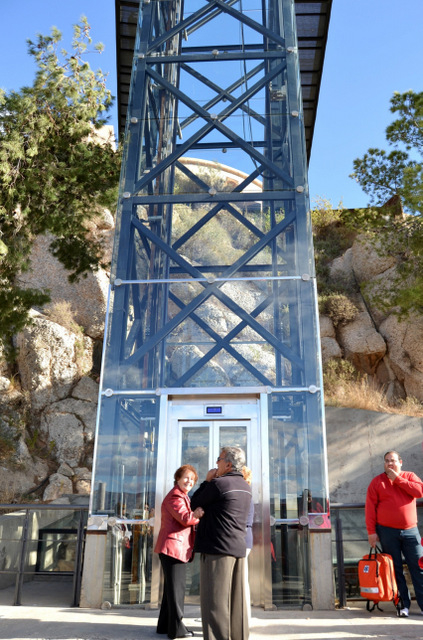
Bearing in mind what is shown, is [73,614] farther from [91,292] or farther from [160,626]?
[91,292]

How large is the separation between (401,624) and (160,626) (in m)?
2.22

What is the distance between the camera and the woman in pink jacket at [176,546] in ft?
16.5

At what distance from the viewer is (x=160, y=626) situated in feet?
17.3

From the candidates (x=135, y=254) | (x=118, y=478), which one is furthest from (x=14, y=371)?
(x=118, y=478)

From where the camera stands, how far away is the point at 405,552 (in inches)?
252

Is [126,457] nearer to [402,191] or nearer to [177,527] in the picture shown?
[177,527]

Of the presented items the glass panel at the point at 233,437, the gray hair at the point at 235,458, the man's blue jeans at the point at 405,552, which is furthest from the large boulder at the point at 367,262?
the gray hair at the point at 235,458

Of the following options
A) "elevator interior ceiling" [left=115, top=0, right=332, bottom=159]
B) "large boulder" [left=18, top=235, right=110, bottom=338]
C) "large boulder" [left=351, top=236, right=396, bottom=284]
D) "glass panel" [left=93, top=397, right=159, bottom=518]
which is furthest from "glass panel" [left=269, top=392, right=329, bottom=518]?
"large boulder" [left=351, top=236, right=396, bottom=284]

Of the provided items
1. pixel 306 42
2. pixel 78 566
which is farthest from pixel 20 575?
pixel 306 42

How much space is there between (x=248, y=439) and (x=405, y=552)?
204 cm

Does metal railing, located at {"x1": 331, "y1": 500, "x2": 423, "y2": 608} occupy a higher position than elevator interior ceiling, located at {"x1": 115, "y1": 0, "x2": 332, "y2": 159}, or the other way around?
elevator interior ceiling, located at {"x1": 115, "y1": 0, "x2": 332, "y2": 159}

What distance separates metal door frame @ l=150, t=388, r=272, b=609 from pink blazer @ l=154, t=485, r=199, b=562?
167 centimetres

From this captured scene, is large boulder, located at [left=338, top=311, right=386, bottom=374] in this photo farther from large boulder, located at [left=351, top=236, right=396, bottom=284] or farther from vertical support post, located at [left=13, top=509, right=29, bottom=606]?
vertical support post, located at [left=13, top=509, right=29, bottom=606]

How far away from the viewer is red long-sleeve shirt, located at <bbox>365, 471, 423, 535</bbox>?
21.1 feet
